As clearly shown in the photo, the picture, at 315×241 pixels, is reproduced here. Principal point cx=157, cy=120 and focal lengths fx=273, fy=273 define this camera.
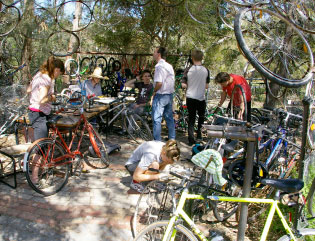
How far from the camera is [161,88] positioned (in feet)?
16.3

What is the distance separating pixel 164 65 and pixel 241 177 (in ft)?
9.83

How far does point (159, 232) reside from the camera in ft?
7.49

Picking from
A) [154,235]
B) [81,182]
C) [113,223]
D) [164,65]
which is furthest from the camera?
[164,65]

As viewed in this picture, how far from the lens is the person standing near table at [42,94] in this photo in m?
3.76

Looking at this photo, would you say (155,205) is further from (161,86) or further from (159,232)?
(161,86)

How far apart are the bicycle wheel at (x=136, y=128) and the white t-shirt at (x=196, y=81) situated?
1248 millimetres

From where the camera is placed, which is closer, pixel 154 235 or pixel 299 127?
pixel 154 235

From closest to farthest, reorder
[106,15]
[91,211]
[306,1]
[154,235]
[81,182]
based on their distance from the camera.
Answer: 1. [154,235]
2. [91,211]
3. [306,1]
4. [81,182]
5. [106,15]

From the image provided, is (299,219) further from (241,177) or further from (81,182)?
(81,182)

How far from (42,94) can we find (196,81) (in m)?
2.93

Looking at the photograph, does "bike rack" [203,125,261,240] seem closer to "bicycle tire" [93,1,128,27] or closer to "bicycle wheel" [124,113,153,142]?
"bicycle wheel" [124,113,153,142]

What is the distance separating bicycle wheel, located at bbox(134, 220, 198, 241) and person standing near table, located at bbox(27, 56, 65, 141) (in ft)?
7.75

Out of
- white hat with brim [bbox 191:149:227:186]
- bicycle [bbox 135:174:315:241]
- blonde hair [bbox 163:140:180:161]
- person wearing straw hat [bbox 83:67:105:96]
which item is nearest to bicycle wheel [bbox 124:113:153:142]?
person wearing straw hat [bbox 83:67:105:96]

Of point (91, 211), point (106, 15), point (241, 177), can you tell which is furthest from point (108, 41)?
point (241, 177)
